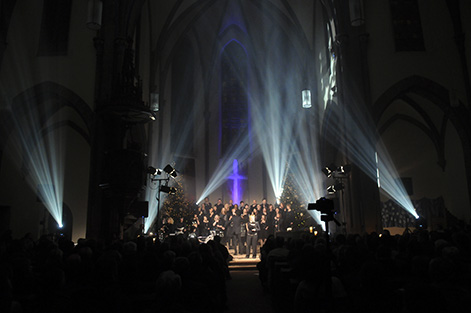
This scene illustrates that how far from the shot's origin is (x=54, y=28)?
15023 millimetres

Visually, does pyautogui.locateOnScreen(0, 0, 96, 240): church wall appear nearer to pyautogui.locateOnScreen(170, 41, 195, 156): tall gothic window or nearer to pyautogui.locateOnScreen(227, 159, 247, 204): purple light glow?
pyautogui.locateOnScreen(170, 41, 195, 156): tall gothic window

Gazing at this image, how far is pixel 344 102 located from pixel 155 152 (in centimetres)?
900

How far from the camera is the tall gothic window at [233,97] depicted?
22.7 meters

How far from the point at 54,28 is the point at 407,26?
12.7 m

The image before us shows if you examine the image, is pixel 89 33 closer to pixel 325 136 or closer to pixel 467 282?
pixel 325 136

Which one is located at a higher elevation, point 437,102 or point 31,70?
point 31,70

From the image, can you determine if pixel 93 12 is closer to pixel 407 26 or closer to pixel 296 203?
pixel 407 26

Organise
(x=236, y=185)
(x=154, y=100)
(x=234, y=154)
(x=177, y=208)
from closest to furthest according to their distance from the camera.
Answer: (x=177, y=208), (x=154, y=100), (x=236, y=185), (x=234, y=154)

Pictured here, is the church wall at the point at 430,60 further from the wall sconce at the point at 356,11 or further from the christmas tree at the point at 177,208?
the christmas tree at the point at 177,208

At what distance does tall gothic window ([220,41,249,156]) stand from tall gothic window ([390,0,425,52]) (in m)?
9.84

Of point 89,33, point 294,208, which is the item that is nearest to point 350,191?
point 294,208

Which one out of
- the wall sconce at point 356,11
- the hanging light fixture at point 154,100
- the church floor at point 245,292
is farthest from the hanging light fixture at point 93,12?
the church floor at point 245,292

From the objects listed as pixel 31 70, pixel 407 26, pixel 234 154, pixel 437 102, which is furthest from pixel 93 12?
pixel 234 154

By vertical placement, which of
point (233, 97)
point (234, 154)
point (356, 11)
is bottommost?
point (234, 154)
